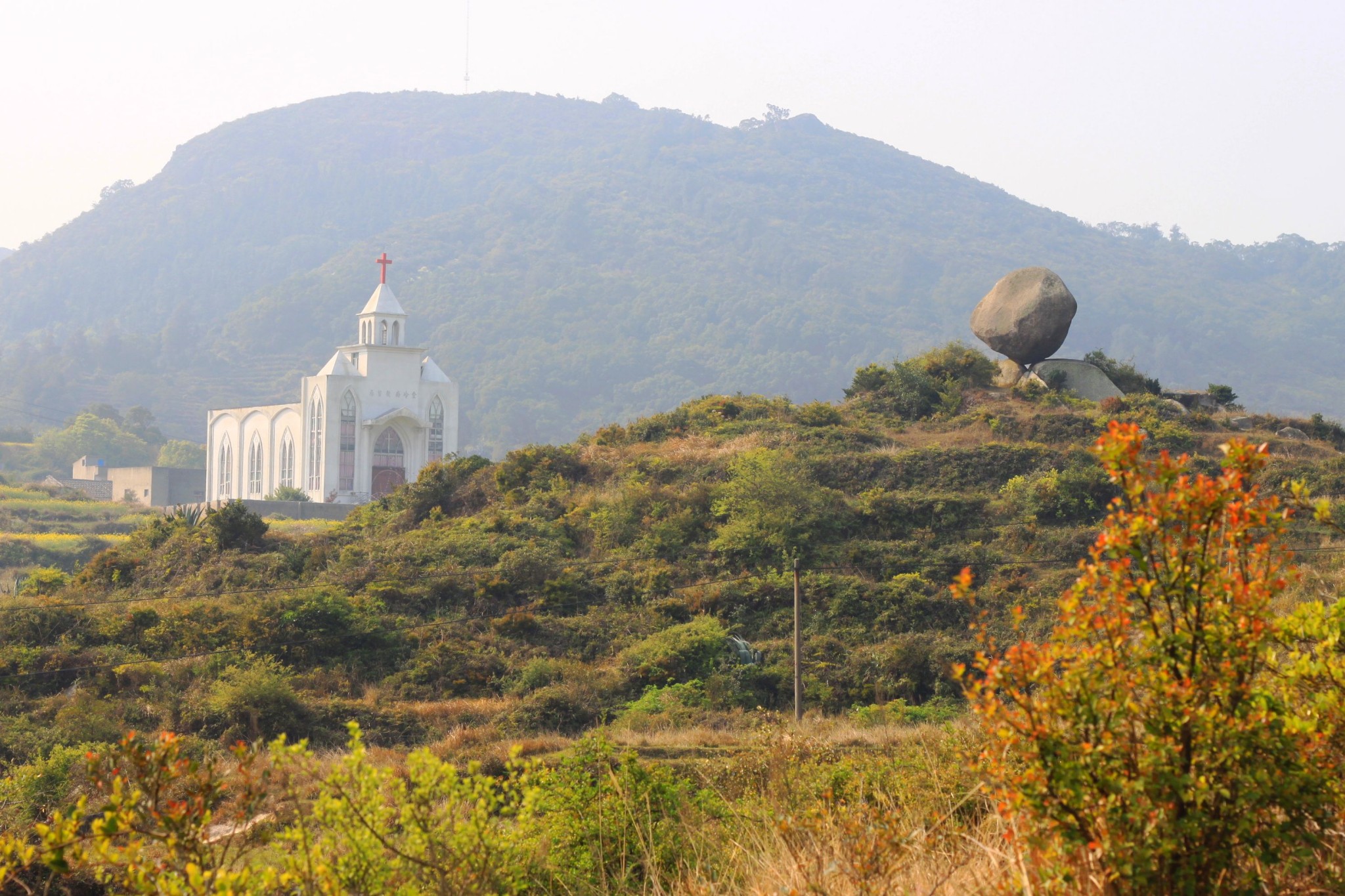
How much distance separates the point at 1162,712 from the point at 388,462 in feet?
151

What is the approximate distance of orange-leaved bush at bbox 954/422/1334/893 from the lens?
3.18 meters

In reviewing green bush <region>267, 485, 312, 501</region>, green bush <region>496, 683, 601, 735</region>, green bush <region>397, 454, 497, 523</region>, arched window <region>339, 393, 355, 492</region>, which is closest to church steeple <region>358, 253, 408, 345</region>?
arched window <region>339, 393, 355, 492</region>

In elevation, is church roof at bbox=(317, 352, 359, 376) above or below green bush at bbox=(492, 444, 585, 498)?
above

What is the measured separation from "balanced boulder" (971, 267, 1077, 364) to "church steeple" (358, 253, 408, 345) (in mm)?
23312

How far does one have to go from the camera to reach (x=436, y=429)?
1886 inches

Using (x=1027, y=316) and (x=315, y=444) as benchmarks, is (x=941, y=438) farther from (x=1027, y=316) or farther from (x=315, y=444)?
(x=315, y=444)

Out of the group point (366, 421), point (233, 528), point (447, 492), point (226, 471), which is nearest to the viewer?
point (233, 528)

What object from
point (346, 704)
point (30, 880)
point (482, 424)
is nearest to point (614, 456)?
point (346, 704)

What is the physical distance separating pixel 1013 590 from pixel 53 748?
606 inches

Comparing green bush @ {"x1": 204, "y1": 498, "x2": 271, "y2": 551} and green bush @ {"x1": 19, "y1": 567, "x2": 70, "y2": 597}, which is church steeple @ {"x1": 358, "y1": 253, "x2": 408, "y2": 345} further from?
green bush @ {"x1": 19, "y1": 567, "x2": 70, "y2": 597}

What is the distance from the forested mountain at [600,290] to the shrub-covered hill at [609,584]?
74.9 m

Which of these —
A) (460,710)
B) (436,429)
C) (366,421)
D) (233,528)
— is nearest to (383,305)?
(366,421)

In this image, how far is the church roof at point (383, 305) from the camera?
47531 millimetres

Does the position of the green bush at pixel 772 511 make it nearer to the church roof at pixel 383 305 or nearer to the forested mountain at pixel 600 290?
the church roof at pixel 383 305
